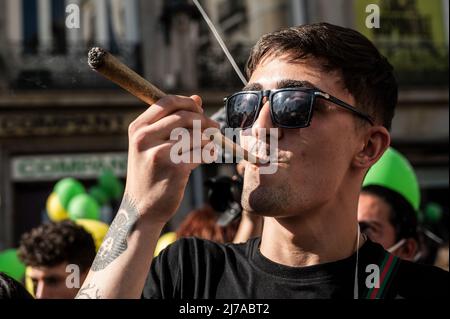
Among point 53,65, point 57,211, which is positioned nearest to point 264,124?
point 57,211

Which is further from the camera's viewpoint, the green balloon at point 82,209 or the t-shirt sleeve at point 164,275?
the green balloon at point 82,209

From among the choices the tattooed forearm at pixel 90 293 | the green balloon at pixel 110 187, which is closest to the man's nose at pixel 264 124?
the tattooed forearm at pixel 90 293

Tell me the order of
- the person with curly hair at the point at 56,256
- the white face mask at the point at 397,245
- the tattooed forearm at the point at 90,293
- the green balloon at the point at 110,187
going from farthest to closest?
the green balloon at the point at 110,187 < the person with curly hair at the point at 56,256 < the white face mask at the point at 397,245 < the tattooed forearm at the point at 90,293

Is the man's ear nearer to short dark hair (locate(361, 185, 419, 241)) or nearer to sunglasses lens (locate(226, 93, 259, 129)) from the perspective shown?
sunglasses lens (locate(226, 93, 259, 129))

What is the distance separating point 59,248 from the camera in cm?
325

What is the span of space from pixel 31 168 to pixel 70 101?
48.2 inches

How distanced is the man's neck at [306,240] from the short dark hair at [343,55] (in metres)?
0.32

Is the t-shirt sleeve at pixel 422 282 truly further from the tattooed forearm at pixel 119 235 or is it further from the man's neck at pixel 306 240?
the tattooed forearm at pixel 119 235

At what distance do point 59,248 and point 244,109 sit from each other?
1.76m

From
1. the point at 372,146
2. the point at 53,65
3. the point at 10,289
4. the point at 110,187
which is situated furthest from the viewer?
the point at 53,65

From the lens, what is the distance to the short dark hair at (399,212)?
3.02 m

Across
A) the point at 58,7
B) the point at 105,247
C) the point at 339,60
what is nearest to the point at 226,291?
the point at 105,247

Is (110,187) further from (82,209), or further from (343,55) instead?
(343,55)
